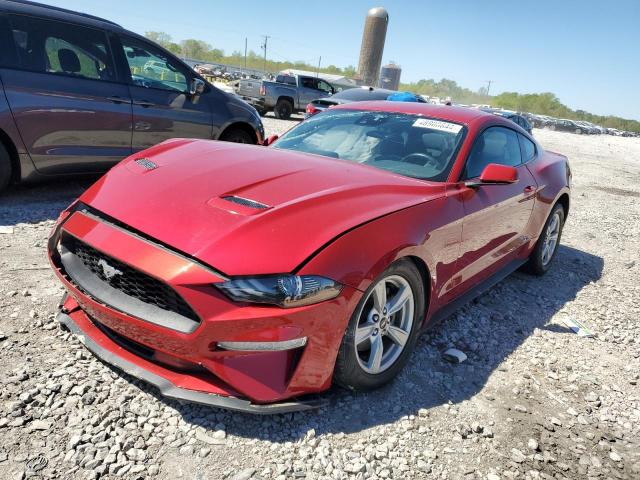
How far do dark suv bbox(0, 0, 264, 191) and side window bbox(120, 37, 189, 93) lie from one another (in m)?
0.01

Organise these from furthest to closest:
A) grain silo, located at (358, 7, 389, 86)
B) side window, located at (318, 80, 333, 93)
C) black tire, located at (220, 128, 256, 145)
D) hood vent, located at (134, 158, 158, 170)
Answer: grain silo, located at (358, 7, 389, 86), side window, located at (318, 80, 333, 93), black tire, located at (220, 128, 256, 145), hood vent, located at (134, 158, 158, 170)

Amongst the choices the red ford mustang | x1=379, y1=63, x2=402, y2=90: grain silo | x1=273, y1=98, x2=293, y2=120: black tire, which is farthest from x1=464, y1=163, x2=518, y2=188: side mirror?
x1=379, y1=63, x2=402, y2=90: grain silo

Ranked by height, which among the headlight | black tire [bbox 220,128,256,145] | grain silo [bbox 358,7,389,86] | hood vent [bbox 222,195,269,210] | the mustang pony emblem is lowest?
black tire [bbox 220,128,256,145]

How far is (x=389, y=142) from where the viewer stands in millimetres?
3299

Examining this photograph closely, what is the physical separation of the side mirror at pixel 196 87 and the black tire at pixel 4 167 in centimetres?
210

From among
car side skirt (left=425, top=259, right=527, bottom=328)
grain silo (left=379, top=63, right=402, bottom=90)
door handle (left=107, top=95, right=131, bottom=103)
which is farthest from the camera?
grain silo (left=379, top=63, right=402, bottom=90)

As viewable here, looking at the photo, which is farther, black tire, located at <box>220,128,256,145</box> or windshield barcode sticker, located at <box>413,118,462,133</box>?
black tire, located at <box>220,128,256,145</box>

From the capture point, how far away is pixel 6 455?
1879 millimetres

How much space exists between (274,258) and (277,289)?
0.43 ft

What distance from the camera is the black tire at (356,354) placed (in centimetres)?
221

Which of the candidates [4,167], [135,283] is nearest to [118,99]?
[4,167]

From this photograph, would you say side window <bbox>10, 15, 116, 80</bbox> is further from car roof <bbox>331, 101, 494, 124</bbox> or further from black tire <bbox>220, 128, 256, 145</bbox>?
car roof <bbox>331, 101, 494, 124</bbox>

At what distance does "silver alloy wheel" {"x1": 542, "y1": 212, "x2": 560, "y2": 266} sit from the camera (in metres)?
4.71

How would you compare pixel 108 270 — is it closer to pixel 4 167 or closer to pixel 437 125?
pixel 437 125
